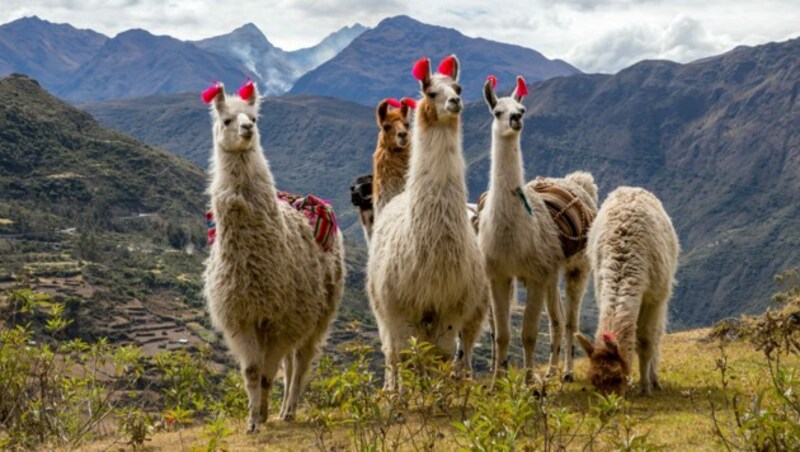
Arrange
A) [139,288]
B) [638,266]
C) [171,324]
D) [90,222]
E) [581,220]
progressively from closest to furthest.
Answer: [638,266] → [581,220] → [171,324] → [139,288] → [90,222]

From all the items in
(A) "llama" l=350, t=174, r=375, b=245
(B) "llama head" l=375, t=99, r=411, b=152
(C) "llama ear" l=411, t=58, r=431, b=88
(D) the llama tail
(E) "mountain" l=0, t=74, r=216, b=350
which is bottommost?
(E) "mountain" l=0, t=74, r=216, b=350

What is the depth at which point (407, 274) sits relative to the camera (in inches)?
294

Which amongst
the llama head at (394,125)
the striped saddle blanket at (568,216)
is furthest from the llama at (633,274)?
the llama head at (394,125)

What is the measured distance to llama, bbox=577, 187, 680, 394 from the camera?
7.39 m

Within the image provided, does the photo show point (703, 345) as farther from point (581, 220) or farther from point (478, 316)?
point (478, 316)

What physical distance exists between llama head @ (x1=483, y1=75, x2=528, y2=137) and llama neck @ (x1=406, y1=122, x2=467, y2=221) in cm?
81

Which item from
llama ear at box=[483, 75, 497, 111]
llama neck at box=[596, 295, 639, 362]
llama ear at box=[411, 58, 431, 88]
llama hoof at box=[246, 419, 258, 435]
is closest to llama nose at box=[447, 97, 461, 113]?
llama ear at box=[411, 58, 431, 88]

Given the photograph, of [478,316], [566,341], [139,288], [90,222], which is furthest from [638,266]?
[90,222]

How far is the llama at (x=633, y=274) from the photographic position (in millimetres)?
7391

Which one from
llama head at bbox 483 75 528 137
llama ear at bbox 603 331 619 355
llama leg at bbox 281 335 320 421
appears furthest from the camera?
llama leg at bbox 281 335 320 421

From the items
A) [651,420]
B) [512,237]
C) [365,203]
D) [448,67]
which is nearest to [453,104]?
[448,67]

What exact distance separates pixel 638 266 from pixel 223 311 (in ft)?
12.9

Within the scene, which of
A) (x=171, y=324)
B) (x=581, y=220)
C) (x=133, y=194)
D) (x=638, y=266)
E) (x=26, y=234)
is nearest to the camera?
(x=638, y=266)

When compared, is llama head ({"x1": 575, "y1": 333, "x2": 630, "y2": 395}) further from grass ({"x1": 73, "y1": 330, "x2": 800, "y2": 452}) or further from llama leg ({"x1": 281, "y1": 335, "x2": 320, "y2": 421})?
llama leg ({"x1": 281, "y1": 335, "x2": 320, "y2": 421})
